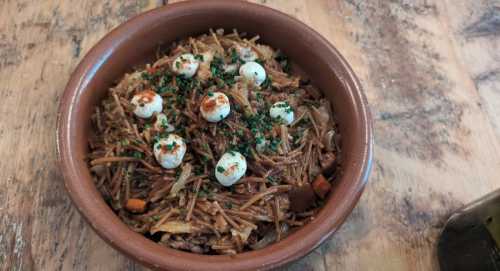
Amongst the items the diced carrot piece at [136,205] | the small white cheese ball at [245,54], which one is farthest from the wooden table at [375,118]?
the small white cheese ball at [245,54]

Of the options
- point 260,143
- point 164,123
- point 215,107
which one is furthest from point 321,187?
point 164,123

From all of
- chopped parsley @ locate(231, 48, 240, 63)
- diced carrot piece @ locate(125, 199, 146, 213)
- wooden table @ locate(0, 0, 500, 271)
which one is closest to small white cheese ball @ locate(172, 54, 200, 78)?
chopped parsley @ locate(231, 48, 240, 63)

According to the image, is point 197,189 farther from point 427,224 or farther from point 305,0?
point 305,0

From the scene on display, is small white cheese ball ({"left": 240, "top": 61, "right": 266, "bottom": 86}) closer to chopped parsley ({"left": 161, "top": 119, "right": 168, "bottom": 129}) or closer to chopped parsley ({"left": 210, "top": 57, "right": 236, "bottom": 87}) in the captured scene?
chopped parsley ({"left": 210, "top": 57, "right": 236, "bottom": 87})

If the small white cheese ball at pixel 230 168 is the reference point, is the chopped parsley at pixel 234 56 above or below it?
above

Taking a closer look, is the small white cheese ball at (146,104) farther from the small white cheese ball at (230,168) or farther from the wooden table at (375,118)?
the wooden table at (375,118)

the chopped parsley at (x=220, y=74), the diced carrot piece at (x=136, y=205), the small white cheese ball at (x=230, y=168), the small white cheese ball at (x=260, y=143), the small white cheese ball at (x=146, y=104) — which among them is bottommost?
the diced carrot piece at (x=136, y=205)

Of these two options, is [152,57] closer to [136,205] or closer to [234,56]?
[234,56]
